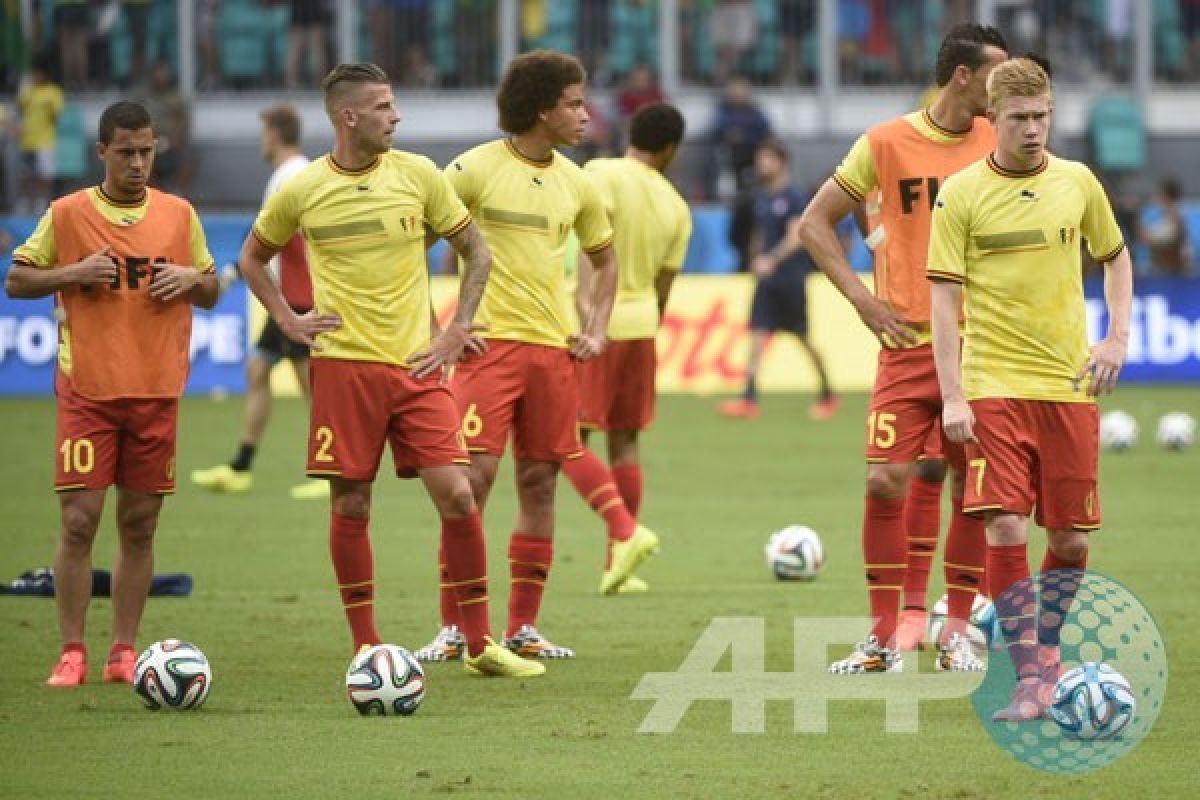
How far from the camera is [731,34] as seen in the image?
1244 inches

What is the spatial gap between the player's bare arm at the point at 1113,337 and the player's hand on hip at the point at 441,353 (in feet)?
7.62

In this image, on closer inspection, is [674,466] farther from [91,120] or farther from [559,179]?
[91,120]

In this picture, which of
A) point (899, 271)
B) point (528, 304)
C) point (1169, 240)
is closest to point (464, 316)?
point (528, 304)

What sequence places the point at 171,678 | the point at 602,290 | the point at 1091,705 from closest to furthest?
1. the point at 1091,705
2. the point at 171,678
3. the point at 602,290

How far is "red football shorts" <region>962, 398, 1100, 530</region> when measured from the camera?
27.2ft

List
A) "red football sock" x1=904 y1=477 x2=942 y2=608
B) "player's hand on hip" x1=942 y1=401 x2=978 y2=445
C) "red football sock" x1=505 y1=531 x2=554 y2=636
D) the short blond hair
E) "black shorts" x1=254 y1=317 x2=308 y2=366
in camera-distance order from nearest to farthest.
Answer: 1. the short blond hair
2. "player's hand on hip" x1=942 y1=401 x2=978 y2=445
3. "red football sock" x1=904 y1=477 x2=942 y2=608
4. "red football sock" x1=505 y1=531 x2=554 y2=636
5. "black shorts" x1=254 y1=317 x2=308 y2=366

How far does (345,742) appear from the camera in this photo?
311 inches

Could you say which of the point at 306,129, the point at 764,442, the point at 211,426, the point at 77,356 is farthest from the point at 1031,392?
the point at 306,129

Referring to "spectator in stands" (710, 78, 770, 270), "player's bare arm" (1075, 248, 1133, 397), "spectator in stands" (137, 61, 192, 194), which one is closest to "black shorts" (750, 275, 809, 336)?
"spectator in stands" (710, 78, 770, 270)

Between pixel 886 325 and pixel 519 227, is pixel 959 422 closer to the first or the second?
pixel 886 325

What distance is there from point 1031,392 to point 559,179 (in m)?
2.51

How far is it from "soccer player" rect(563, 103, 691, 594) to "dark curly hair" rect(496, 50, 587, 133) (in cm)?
226

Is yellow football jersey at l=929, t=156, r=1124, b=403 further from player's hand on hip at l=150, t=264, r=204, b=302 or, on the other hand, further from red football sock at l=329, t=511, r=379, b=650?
player's hand on hip at l=150, t=264, r=204, b=302

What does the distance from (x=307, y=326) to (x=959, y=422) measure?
96.3 inches
